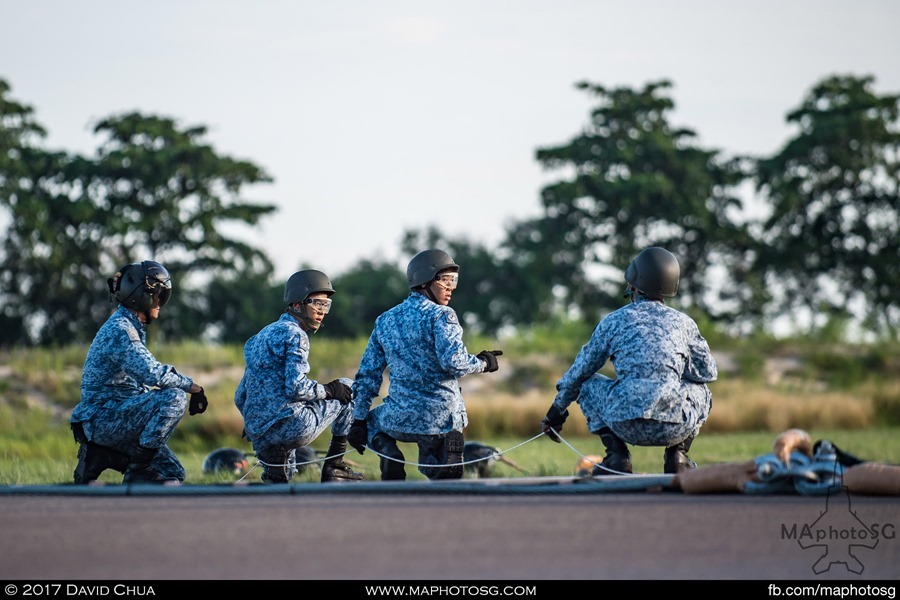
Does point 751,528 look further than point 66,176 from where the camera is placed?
No

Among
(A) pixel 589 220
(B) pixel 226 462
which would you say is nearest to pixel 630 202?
(A) pixel 589 220

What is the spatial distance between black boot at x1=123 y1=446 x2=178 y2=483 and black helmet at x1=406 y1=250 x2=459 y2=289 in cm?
225

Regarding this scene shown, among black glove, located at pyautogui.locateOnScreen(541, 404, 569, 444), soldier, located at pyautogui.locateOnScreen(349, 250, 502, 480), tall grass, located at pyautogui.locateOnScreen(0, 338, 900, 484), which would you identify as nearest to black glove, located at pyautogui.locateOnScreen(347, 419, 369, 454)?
soldier, located at pyautogui.locateOnScreen(349, 250, 502, 480)

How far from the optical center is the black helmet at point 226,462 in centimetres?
1281

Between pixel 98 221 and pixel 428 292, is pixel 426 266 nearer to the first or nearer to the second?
pixel 428 292

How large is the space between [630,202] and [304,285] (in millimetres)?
32604

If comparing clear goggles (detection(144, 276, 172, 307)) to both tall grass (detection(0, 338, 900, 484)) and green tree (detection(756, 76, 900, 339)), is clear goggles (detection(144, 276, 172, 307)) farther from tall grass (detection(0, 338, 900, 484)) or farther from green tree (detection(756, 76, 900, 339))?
green tree (detection(756, 76, 900, 339))

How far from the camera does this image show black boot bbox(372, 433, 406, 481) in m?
10.4

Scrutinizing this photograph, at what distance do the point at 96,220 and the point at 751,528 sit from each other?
3727 cm

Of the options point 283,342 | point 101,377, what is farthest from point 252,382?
point 101,377

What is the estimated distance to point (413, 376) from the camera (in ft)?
34.4

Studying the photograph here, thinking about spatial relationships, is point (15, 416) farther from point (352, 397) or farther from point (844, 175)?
point (844, 175)

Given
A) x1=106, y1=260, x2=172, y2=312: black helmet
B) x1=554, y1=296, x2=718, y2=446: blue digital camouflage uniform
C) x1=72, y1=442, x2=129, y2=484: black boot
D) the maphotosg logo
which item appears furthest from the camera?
x1=106, y1=260, x2=172, y2=312: black helmet

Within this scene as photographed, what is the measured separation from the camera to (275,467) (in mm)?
10820
